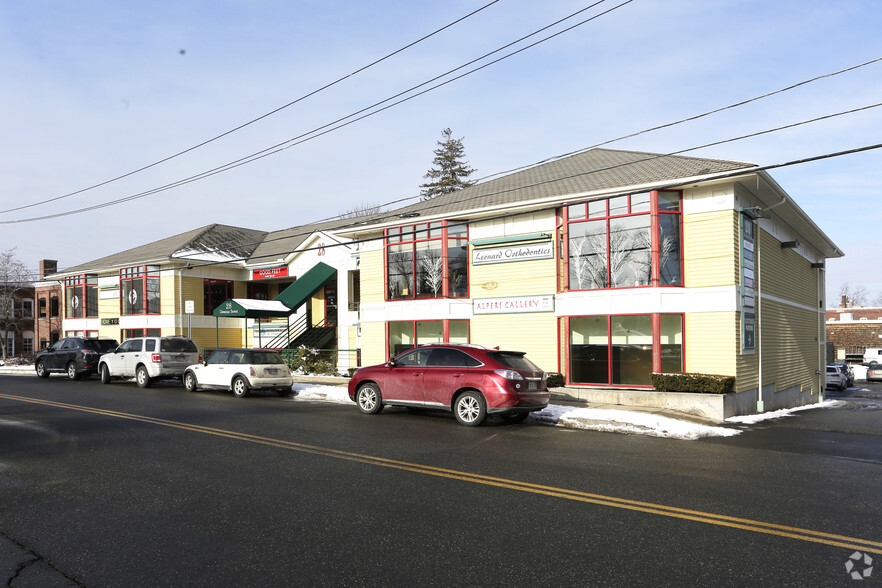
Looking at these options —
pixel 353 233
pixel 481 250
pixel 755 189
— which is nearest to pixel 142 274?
pixel 353 233

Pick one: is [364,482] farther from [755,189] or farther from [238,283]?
[238,283]

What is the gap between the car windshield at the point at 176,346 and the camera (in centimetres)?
2289

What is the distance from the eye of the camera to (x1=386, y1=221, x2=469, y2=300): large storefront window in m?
22.2

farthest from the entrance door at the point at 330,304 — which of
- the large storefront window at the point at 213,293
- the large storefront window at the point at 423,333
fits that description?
the large storefront window at the point at 423,333

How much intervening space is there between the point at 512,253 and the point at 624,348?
191 inches

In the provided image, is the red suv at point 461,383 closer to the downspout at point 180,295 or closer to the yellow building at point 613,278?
the yellow building at point 613,278

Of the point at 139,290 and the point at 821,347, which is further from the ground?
the point at 139,290

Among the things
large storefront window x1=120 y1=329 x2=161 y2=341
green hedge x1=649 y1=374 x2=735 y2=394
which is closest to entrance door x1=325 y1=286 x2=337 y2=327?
large storefront window x1=120 y1=329 x2=161 y2=341

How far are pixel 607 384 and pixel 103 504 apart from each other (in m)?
14.3

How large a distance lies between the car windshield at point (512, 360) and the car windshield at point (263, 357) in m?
9.36

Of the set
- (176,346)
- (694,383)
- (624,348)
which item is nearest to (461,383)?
(694,383)

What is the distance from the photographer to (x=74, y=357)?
25.8 m

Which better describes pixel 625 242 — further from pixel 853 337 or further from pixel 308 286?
pixel 853 337

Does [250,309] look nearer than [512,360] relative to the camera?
No
